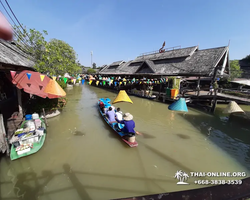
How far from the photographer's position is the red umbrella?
243 inches

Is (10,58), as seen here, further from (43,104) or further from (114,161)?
(114,161)

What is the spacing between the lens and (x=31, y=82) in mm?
6602

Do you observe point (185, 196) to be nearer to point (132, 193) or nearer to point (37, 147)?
point (132, 193)

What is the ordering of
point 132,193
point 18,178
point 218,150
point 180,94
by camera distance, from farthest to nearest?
1. point 180,94
2. point 218,150
3. point 18,178
4. point 132,193

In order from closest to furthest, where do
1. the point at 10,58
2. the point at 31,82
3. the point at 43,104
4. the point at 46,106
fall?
the point at 10,58 → the point at 31,82 → the point at 43,104 → the point at 46,106

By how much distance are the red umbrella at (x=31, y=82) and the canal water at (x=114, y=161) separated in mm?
2651

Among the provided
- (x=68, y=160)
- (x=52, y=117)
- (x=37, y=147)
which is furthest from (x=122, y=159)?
(x=52, y=117)

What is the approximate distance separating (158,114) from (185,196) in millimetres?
11522

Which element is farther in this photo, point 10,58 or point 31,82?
point 31,82

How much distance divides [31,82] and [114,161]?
19.0ft

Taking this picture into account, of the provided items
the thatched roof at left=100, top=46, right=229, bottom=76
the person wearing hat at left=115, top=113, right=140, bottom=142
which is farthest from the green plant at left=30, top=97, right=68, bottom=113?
the thatched roof at left=100, top=46, right=229, bottom=76

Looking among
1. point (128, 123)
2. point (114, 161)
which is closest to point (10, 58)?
point (128, 123)

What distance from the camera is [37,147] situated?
5613 mm

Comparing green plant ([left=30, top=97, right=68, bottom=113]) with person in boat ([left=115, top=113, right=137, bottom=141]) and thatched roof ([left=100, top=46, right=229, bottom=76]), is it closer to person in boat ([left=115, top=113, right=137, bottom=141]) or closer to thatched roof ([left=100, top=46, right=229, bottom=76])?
person in boat ([left=115, top=113, right=137, bottom=141])
